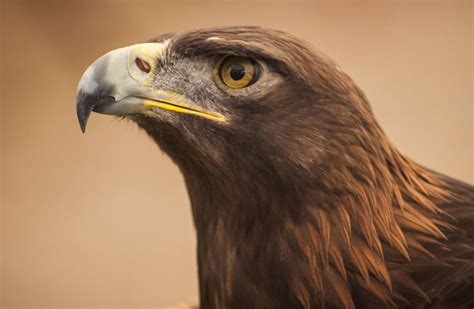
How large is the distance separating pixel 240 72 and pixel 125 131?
9.72 feet

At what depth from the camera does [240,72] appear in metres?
1.19

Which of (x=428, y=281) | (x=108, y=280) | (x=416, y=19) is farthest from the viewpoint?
(x=416, y=19)

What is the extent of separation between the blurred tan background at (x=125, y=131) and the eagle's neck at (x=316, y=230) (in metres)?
2.55

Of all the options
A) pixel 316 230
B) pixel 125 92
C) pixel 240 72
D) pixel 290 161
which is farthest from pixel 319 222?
pixel 125 92

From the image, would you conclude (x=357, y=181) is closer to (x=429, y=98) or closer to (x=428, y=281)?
(x=428, y=281)

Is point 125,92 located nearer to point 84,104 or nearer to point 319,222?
point 84,104

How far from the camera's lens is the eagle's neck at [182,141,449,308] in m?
1.20

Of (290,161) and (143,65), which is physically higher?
(143,65)

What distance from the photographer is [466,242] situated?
47.9 inches

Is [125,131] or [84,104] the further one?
[125,131]

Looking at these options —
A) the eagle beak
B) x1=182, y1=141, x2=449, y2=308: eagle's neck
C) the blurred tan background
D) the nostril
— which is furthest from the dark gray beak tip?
the blurred tan background

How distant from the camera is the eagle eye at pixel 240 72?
3.91 feet

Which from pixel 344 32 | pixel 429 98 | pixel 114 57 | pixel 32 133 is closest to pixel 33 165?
pixel 32 133

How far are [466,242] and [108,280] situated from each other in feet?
9.57
